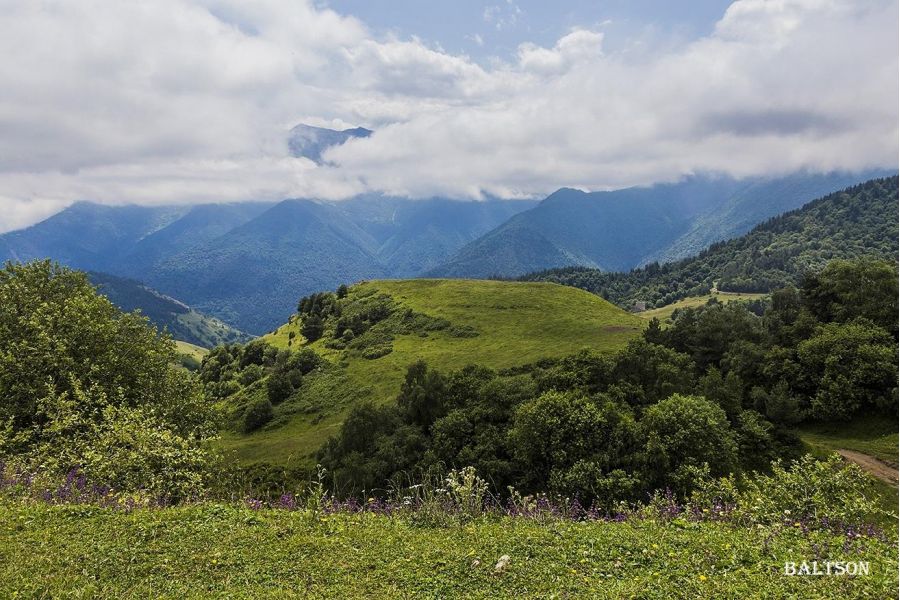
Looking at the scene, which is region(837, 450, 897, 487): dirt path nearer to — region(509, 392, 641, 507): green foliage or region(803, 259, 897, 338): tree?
region(509, 392, 641, 507): green foliage

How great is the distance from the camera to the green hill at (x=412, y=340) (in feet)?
318

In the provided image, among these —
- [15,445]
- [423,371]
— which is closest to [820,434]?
[423,371]

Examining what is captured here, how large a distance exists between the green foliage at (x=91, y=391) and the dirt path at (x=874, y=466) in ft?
155

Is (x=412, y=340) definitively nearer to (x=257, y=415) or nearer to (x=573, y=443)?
(x=257, y=415)

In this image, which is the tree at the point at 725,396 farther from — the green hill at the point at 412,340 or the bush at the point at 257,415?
the bush at the point at 257,415

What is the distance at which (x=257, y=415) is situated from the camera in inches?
4126

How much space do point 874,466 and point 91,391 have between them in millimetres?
56804

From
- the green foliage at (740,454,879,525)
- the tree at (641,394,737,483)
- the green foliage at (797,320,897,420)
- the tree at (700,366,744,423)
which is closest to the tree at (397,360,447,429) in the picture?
the tree at (641,394,737,483)

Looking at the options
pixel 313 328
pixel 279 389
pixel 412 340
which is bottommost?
pixel 279 389

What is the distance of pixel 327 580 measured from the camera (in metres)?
10.3

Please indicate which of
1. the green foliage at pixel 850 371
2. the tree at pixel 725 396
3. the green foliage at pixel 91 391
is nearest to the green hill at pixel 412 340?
the green foliage at pixel 850 371

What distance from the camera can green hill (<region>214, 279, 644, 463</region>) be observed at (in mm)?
96938

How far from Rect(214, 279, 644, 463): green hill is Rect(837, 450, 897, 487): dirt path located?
5019 centimetres

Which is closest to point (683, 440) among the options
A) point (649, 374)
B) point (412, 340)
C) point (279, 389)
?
point (649, 374)
